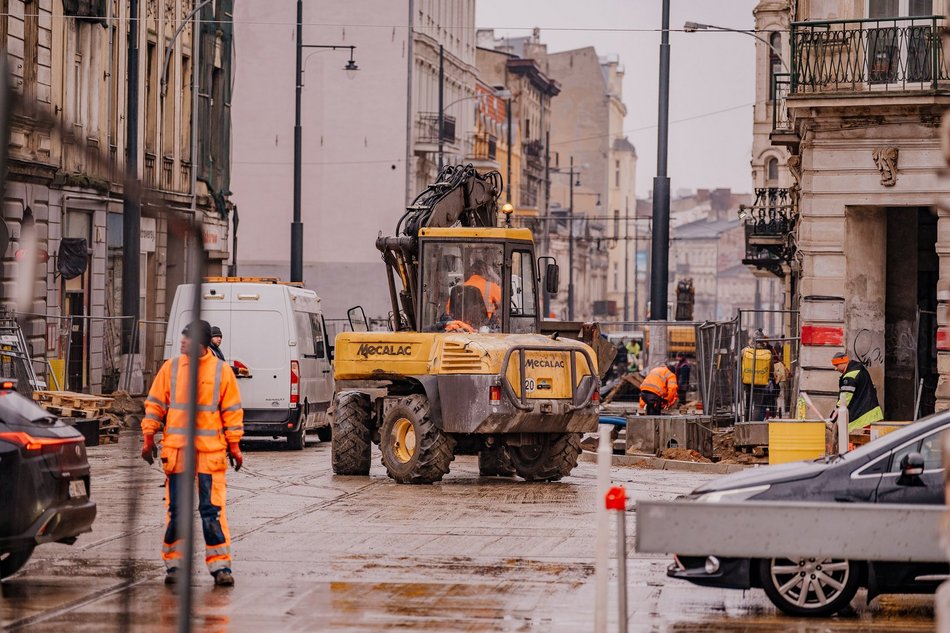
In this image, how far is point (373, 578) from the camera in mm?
13078

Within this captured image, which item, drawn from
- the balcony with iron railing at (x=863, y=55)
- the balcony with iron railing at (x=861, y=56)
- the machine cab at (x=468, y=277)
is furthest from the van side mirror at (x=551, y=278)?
the balcony with iron railing at (x=863, y=55)

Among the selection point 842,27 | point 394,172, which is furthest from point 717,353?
point 394,172

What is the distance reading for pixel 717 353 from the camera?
98.3 feet

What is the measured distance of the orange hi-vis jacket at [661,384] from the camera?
96.2ft

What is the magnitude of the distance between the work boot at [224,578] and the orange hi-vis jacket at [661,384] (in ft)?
56.6

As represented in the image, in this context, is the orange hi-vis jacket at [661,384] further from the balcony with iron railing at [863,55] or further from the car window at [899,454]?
the car window at [899,454]

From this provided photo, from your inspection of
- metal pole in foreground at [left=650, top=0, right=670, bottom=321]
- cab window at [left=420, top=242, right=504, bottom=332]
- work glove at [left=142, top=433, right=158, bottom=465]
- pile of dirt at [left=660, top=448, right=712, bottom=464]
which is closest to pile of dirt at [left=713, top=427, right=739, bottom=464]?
pile of dirt at [left=660, top=448, right=712, bottom=464]

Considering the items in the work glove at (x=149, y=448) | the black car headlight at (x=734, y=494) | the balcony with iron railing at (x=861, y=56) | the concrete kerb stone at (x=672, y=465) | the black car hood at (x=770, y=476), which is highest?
the balcony with iron railing at (x=861, y=56)

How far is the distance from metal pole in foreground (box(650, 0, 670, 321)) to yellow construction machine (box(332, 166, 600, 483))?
10.4 metres

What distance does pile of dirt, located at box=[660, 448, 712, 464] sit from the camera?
982 inches

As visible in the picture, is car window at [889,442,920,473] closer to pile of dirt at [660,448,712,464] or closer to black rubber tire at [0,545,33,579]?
black rubber tire at [0,545,33,579]

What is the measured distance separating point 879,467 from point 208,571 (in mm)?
5066

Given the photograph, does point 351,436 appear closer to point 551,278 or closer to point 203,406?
point 551,278

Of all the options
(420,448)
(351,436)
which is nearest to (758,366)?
(351,436)
